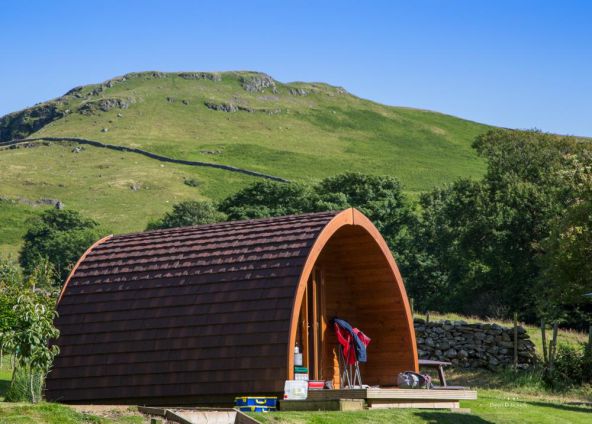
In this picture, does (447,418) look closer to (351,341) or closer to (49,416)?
(351,341)

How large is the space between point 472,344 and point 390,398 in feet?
44.0

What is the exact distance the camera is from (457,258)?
1961 inches

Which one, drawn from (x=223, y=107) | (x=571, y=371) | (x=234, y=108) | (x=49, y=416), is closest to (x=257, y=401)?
(x=49, y=416)

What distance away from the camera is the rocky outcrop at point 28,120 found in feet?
517

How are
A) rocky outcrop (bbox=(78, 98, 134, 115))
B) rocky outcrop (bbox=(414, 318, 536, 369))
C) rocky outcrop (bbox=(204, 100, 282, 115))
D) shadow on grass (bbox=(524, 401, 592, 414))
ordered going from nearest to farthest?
shadow on grass (bbox=(524, 401, 592, 414))
rocky outcrop (bbox=(414, 318, 536, 369))
rocky outcrop (bbox=(78, 98, 134, 115))
rocky outcrop (bbox=(204, 100, 282, 115))

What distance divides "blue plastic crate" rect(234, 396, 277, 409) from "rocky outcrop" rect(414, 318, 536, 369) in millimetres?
14138

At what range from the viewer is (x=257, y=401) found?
15.7m

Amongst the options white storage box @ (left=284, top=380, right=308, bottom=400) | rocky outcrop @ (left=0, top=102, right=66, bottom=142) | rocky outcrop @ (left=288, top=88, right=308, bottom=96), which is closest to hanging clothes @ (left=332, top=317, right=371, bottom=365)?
white storage box @ (left=284, top=380, right=308, bottom=400)

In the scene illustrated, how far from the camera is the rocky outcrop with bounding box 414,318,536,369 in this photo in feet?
93.9

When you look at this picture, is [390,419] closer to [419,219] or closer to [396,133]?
[419,219]

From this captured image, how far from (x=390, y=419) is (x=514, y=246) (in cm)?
3155

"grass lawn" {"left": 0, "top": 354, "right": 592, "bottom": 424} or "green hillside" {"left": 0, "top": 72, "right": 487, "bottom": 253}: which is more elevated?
"green hillside" {"left": 0, "top": 72, "right": 487, "bottom": 253}

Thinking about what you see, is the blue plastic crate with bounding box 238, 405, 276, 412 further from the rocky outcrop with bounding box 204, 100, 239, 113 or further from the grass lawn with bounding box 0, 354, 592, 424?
the rocky outcrop with bounding box 204, 100, 239, 113

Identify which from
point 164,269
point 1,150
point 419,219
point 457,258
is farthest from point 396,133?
point 164,269
